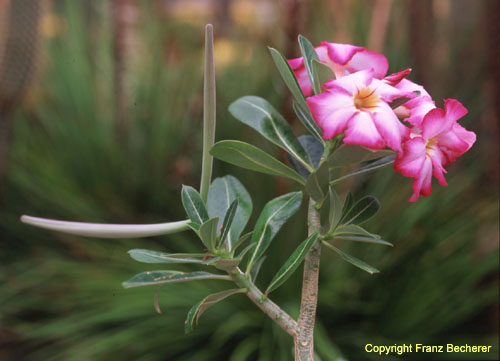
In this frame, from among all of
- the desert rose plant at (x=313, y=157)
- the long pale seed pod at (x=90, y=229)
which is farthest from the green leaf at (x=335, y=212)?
the long pale seed pod at (x=90, y=229)

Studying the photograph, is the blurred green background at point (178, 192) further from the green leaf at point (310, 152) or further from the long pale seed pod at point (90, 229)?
the long pale seed pod at point (90, 229)

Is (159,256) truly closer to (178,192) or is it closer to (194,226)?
(194,226)

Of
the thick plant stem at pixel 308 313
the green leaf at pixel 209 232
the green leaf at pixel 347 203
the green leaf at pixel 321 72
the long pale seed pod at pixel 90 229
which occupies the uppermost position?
the green leaf at pixel 321 72

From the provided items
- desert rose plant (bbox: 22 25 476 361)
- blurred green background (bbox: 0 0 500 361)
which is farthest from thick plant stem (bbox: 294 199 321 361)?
blurred green background (bbox: 0 0 500 361)

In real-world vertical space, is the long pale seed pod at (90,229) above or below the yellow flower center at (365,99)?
below

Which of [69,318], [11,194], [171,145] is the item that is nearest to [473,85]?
[171,145]

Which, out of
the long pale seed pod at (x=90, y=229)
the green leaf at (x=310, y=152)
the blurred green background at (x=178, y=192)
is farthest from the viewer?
the blurred green background at (x=178, y=192)

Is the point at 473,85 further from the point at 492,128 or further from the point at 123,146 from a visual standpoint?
the point at 123,146

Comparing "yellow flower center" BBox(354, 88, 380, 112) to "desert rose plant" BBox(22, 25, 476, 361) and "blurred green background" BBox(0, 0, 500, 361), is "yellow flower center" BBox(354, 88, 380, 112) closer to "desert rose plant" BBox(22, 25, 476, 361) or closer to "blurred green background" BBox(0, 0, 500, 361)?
"desert rose plant" BBox(22, 25, 476, 361)
